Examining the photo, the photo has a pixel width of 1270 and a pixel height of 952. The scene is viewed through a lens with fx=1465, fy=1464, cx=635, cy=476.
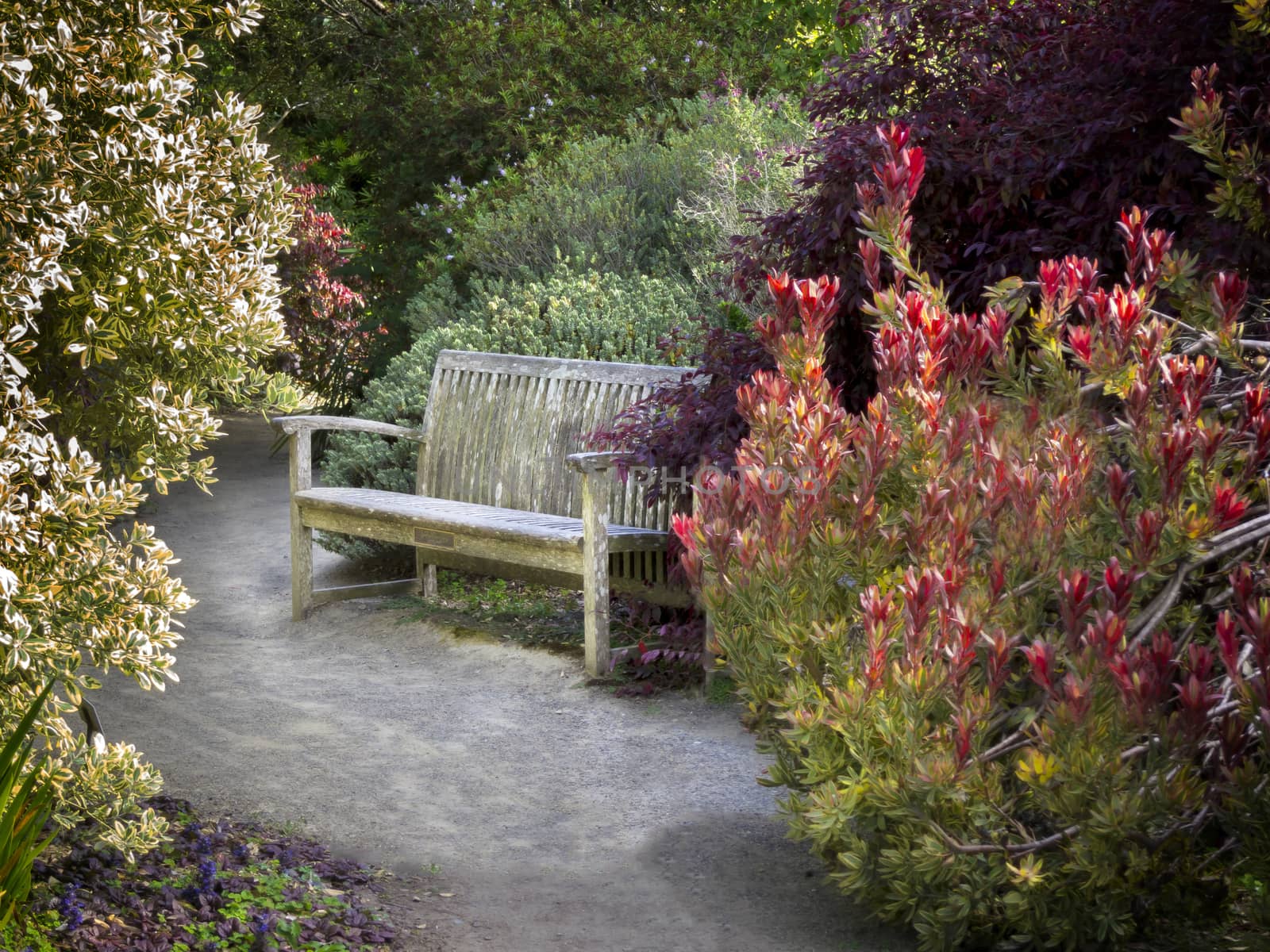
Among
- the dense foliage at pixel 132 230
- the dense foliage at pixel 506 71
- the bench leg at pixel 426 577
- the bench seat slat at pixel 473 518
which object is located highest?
the dense foliage at pixel 506 71

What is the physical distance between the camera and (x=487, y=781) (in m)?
4.82

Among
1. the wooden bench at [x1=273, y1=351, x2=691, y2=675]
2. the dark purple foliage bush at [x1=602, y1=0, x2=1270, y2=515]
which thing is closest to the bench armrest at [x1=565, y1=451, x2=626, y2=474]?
the wooden bench at [x1=273, y1=351, x2=691, y2=675]

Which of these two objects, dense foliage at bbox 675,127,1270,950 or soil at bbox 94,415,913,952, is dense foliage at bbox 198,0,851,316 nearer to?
soil at bbox 94,415,913,952

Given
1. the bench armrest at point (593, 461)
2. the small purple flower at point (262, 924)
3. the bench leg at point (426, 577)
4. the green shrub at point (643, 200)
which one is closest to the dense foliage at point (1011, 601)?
the small purple flower at point (262, 924)

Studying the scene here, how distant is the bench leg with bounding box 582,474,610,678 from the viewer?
5805 millimetres

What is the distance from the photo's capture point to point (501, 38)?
12469mm

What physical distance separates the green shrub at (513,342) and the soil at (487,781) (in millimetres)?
1004

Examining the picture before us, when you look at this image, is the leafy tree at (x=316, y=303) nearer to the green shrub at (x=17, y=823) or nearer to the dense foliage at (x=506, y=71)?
the dense foliage at (x=506, y=71)

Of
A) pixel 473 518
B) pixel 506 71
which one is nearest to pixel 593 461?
pixel 473 518

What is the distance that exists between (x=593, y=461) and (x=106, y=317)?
246 cm

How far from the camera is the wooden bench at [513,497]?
234 inches

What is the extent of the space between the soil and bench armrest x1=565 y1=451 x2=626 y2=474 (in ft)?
2.89

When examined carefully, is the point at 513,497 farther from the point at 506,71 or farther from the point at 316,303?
the point at 316,303

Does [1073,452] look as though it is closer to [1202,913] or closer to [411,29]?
[1202,913]
